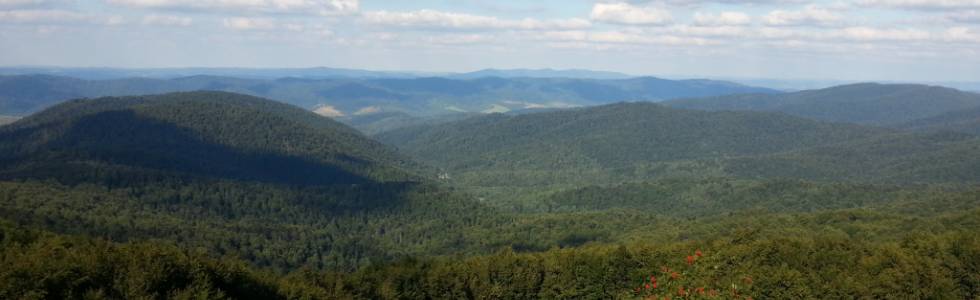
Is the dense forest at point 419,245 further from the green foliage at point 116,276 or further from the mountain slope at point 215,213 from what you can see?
the mountain slope at point 215,213

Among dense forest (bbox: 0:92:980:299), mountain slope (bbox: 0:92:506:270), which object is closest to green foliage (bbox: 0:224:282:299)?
dense forest (bbox: 0:92:980:299)

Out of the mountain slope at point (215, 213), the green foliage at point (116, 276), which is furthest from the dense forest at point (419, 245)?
the mountain slope at point (215, 213)

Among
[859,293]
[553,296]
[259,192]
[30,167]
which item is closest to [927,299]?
[859,293]

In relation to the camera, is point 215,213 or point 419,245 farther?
point 215,213

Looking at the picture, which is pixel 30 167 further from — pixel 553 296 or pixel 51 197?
pixel 553 296

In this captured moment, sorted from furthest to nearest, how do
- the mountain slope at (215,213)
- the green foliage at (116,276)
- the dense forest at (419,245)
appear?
the mountain slope at (215,213) < the dense forest at (419,245) < the green foliage at (116,276)

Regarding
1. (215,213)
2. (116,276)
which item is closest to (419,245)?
(215,213)

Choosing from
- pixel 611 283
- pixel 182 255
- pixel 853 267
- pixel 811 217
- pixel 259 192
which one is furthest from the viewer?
pixel 259 192

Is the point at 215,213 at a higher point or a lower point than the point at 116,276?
lower

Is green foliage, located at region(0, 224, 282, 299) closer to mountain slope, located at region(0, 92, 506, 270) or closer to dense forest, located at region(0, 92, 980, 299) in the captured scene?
dense forest, located at region(0, 92, 980, 299)

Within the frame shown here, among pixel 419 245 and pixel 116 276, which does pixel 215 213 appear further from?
pixel 116 276

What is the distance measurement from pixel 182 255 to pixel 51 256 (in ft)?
28.6

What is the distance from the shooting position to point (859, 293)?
2425 inches

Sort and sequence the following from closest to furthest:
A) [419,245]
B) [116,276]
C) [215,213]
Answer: [116,276] < [419,245] < [215,213]
